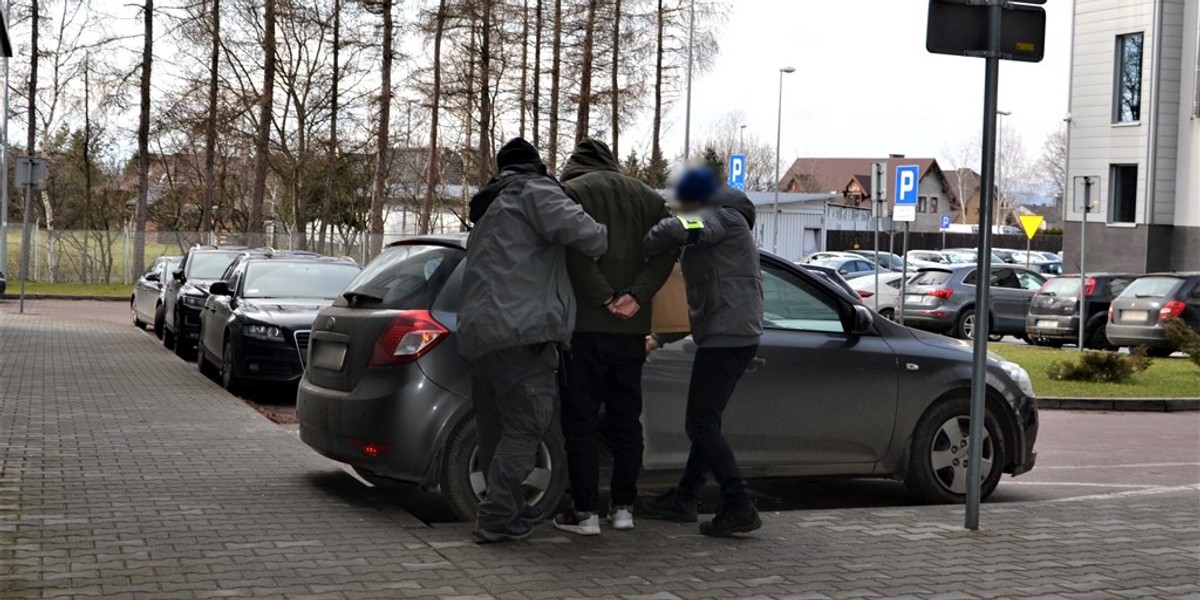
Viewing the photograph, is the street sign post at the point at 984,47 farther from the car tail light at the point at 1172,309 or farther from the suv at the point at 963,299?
the suv at the point at 963,299

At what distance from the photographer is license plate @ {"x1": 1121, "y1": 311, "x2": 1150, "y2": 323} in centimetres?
2378

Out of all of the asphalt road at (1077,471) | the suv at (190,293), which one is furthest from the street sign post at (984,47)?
the suv at (190,293)

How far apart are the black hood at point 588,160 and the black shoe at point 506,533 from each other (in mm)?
1692

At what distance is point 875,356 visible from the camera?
8445 millimetres

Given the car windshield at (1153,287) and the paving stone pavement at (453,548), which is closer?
the paving stone pavement at (453,548)

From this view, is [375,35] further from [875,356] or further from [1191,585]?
[1191,585]

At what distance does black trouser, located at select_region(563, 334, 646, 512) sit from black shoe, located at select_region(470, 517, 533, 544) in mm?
372

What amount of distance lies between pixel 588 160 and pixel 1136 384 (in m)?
13.5

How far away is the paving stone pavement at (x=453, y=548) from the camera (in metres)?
5.93

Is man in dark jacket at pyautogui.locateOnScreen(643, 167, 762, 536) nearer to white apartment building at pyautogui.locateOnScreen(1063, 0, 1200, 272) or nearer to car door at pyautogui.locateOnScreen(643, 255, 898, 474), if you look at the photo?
car door at pyautogui.locateOnScreen(643, 255, 898, 474)

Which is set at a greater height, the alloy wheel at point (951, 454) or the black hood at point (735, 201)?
the black hood at point (735, 201)

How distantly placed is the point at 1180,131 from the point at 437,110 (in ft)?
66.9

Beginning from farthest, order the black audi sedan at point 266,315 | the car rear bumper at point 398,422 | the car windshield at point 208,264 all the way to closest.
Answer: the car windshield at point 208,264
the black audi sedan at point 266,315
the car rear bumper at point 398,422

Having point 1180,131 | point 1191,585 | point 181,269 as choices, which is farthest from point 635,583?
point 1180,131
